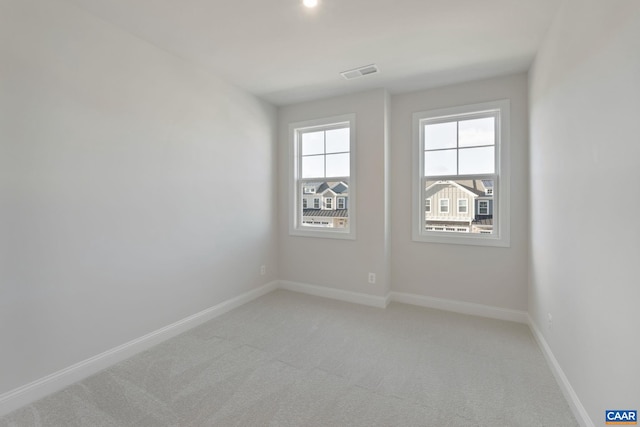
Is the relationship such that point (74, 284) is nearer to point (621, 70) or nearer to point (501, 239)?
point (621, 70)

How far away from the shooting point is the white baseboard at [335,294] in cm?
350

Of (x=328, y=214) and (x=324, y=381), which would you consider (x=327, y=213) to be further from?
(x=324, y=381)

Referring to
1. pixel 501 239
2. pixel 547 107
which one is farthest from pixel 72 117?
pixel 501 239

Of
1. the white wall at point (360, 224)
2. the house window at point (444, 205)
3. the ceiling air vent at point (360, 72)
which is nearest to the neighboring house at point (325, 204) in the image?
the white wall at point (360, 224)

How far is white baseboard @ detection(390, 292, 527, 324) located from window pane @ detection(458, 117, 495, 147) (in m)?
1.85

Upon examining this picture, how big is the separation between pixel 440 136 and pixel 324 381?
2.94 metres

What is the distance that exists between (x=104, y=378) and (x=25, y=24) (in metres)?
2.45

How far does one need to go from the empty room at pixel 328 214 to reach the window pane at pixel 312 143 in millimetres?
99

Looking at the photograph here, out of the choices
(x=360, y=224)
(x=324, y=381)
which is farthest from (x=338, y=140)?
(x=324, y=381)

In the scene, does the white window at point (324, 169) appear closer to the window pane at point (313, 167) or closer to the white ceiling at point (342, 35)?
the window pane at point (313, 167)

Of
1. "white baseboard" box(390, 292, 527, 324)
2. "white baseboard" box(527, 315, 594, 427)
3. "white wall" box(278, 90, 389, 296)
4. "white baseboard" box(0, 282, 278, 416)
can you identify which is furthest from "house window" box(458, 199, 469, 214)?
"white baseboard" box(0, 282, 278, 416)

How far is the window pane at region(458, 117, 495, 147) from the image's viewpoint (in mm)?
3178

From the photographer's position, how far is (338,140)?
382 centimetres

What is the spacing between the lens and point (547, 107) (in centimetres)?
226
